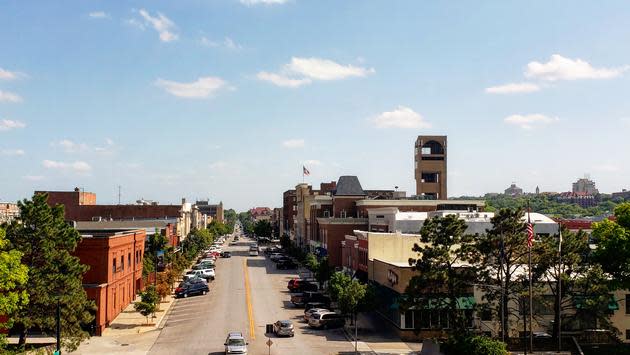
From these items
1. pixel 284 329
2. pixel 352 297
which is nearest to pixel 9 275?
pixel 284 329

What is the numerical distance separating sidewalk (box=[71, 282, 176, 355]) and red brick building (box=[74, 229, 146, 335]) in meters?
0.85

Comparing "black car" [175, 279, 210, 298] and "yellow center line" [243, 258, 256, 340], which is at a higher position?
"black car" [175, 279, 210, 298]

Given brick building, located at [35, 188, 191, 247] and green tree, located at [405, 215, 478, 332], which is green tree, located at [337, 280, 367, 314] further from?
brick building, located at [35, 188, 191, 247]

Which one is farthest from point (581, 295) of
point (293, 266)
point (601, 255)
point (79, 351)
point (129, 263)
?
point (293, 266)

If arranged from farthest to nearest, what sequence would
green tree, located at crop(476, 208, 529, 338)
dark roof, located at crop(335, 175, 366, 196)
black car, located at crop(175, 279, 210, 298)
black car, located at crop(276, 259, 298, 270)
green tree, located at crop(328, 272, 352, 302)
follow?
black car, located at crop(276, 259, 298, 270) < dark roof, located at crop(335, 175, 366, 196) < black car, located at crop(175, 279, 210, 298) < green tree, located at crop(328, 272, 352, 302) < green tree, located at crop(476, 208, 529, 338)

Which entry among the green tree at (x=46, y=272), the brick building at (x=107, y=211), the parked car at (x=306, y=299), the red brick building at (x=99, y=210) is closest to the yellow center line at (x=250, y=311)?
the parked car at (x=306, y=299)

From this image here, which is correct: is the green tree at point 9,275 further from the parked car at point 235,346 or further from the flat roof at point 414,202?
the flat roof at point 414,202

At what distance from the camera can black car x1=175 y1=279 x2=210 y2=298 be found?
76000mm

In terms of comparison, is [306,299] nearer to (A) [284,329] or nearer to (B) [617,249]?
(A) [284,329]

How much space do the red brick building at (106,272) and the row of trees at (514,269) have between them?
2540 cm

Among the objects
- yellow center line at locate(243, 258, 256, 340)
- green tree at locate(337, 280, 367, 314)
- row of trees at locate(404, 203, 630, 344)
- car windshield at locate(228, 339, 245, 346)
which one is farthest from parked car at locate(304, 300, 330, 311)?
car windshield at locate(228, 339, 245, 346)

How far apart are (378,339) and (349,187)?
192 ft

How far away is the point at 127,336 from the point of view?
51.2 m

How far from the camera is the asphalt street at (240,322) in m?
47.0
